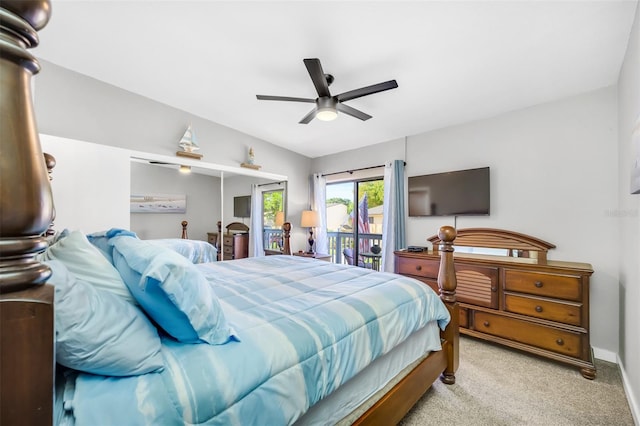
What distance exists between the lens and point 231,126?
3795mm

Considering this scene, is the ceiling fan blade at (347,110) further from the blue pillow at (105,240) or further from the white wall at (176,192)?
the white wall at (176,192)

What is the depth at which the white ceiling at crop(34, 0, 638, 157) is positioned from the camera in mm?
1780

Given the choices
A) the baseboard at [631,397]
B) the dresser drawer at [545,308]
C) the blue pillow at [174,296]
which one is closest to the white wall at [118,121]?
the blue pillow at [174,296]

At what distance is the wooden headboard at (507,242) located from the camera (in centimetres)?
274

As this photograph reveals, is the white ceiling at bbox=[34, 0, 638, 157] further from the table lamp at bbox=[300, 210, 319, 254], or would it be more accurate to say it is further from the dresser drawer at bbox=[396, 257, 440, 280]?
the table lamp at bbox=[300, 210, 319, 254]

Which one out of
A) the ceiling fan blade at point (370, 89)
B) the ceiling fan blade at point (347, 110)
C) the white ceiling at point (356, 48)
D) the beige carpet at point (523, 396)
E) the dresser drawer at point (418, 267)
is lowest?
the beige carpet at point (523, 396)

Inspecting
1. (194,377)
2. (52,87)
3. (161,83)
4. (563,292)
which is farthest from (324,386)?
(52,87)

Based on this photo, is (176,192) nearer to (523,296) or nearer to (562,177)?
(523,296)

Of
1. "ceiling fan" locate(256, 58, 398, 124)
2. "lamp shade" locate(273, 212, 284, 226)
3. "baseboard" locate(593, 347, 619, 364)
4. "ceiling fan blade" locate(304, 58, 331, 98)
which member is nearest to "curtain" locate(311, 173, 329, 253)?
"lamp shade" locate(273, 212, 284, 226)

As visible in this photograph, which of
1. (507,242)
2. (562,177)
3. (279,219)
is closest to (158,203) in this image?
(279,219)

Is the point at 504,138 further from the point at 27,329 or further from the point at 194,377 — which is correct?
the point at 27,329

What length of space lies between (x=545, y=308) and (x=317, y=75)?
9.23 feet

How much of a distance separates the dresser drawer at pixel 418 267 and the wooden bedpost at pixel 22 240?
3.15 meters

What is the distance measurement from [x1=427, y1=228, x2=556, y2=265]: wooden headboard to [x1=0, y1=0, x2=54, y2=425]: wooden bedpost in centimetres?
338
